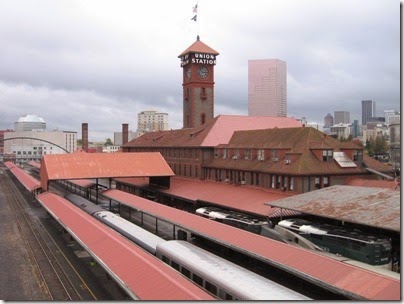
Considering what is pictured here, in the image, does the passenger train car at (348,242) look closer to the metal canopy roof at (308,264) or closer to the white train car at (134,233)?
the metal canopy roof at (308,264)

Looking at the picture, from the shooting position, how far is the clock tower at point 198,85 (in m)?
83.4

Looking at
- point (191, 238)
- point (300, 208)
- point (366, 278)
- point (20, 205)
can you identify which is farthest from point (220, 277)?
point (20, 205)

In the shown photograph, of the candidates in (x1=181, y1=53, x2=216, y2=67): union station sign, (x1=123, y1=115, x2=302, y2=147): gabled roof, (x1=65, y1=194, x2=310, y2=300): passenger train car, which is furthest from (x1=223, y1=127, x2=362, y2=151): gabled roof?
(x1=181, y1=53, x2=216, y2=67): union station sign

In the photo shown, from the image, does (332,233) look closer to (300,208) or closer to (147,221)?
(300,208)

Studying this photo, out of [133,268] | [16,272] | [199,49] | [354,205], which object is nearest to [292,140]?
[354,205]

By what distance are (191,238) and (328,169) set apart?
1514cm

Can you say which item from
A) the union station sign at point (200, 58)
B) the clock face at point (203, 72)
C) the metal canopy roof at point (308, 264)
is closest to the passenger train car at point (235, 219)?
the metal canopy roof at point (308, 264)

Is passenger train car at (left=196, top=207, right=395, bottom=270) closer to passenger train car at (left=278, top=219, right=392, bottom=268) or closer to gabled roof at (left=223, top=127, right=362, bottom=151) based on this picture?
passenger train car at (left=278, top=219, right=392, bottom=268)

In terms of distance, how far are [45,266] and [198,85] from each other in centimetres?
5675

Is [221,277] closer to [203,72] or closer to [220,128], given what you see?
[220,128]

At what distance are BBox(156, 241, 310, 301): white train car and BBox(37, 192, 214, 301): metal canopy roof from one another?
1.81 metres

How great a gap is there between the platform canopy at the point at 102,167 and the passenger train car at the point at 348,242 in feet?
96.5

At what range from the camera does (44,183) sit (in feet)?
189

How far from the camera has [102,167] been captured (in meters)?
58.5
